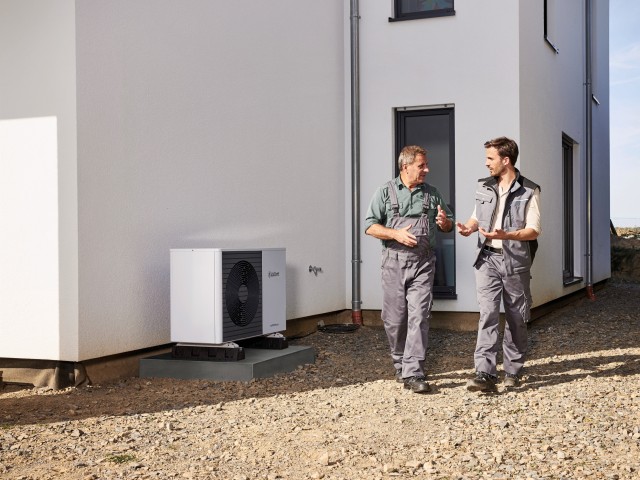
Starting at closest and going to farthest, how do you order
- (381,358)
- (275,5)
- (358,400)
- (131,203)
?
(358,400) < (131,203) < (381,358) < (275,5)

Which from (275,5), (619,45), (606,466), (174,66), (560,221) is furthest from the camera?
(619,45)

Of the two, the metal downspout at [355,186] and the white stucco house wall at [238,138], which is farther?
the metal downspout at [355,186]

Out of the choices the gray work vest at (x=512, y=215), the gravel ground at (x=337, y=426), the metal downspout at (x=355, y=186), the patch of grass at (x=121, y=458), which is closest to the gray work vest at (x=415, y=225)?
the gray work vest at (x=512, y=215)

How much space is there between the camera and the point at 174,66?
22.5 feet

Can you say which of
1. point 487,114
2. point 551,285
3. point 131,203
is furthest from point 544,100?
point 131,203

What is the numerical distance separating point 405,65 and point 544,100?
2.00 m

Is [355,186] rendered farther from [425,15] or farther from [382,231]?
[382,231]

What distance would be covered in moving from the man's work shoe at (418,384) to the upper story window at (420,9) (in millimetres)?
5094

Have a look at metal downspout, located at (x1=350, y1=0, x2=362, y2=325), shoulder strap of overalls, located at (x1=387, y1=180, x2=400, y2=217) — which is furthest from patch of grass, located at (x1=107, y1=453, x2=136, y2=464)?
metal downspout, located at (x1=350, y1=0, x2=362, y2=325)

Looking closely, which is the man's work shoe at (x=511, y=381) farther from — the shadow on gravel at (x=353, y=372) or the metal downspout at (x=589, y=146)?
the metal downspout at (x=589, y=146)

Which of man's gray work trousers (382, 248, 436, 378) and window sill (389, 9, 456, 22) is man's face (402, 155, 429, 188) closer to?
man's gray work trousers (382, 248, 436, 378)

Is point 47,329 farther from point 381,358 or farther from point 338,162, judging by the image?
point 338,162

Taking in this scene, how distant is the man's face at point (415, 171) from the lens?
597cm

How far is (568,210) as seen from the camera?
12492 millimetres
